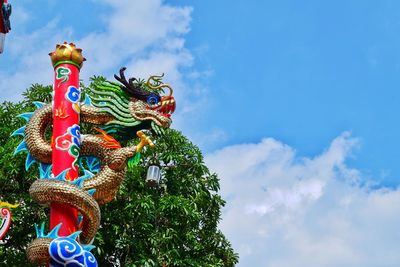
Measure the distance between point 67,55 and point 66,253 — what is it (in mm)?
2734

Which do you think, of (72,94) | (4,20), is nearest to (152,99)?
(72,94)

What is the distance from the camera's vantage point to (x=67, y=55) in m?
9.74

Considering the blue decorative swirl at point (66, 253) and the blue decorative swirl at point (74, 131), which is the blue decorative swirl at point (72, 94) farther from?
the blue decorative swirl at point (66, 253)

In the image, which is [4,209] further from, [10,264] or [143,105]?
[10,264]

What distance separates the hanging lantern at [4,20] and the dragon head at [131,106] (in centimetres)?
140

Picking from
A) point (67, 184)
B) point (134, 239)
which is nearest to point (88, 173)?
point (67, 184)

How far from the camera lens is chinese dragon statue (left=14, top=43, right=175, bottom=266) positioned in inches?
340

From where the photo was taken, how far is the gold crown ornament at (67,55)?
32.0ft

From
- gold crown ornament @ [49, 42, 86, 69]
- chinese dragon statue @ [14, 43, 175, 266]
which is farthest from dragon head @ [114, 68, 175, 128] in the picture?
gold crown ornament @ [49, 42, 86, 69]

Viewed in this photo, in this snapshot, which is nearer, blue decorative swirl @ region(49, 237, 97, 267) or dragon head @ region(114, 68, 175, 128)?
blue decorative swirl @ region(49, 237, 97, 267)

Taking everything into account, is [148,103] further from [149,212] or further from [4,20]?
[149,212]

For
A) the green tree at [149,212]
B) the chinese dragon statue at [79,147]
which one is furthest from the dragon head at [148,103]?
the green tree at [149,212]

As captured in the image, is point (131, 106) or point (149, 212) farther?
point (149, 212)

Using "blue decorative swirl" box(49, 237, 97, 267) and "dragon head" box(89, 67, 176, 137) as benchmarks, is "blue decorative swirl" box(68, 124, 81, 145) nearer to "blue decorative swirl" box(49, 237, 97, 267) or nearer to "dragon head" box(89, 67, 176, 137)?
"dragon head" box(89, 67, 176, 137)
